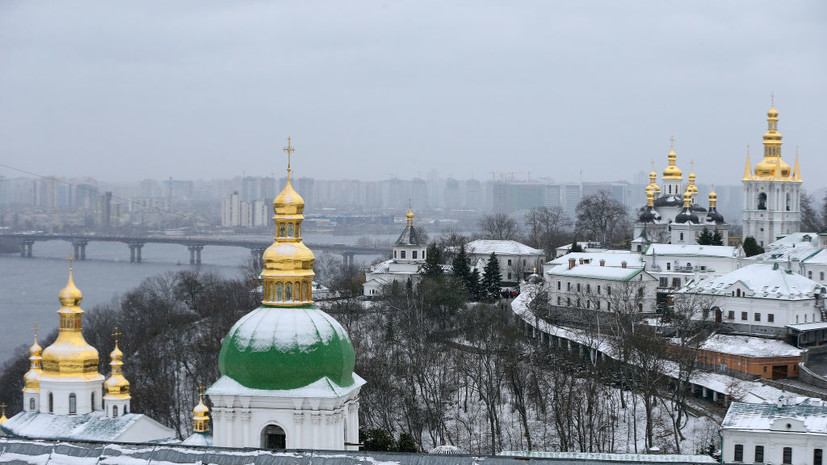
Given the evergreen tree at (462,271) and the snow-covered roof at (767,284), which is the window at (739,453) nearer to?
the snow-covered roof at (767,284)

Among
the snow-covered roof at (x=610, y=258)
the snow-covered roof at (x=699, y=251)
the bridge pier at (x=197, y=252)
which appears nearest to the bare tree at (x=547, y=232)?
the snow-covered roof at (x=610, y=258)

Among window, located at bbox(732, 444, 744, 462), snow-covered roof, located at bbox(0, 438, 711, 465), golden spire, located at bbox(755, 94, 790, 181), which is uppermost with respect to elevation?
golden spire, located at bbox(755, 94, 790, 181)

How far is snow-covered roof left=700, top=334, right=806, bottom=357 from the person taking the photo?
98.7ft

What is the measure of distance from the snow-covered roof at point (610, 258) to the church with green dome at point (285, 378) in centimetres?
2495

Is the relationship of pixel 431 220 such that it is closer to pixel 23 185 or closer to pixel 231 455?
pixel 23 185

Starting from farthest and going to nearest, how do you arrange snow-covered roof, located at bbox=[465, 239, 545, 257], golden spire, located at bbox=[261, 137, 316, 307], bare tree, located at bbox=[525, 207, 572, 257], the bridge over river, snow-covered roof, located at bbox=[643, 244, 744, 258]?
the bridge over river → bare tree, located at bbox=[525, 207, 572, 257] → snow-covered roof, located at bbox=[465, 239, 545, 257] → snow-covered roof, located at bbox=[643, 244, 744, 258] → golden spire, located at bbox=[261, 137, 316, 307]

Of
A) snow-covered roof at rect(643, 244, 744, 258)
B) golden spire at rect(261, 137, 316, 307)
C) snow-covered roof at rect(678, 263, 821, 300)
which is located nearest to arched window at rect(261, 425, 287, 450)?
golden spire at rect(261, 137, 316, 307)

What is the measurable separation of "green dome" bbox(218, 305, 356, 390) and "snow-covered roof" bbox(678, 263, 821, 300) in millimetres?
19737

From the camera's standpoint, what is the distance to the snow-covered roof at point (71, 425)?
20.9 m

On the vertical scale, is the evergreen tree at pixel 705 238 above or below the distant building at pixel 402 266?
above

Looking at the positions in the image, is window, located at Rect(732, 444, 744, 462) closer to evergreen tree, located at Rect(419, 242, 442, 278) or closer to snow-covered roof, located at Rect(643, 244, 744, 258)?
evergreen tree, located at Rect(419, 242, 442, 278)

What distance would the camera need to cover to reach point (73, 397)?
73.4ft

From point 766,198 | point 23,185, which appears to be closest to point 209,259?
point 23,185

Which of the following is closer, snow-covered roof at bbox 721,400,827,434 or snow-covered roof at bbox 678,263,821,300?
snow-covered roof at bbox 721,400,827,434
